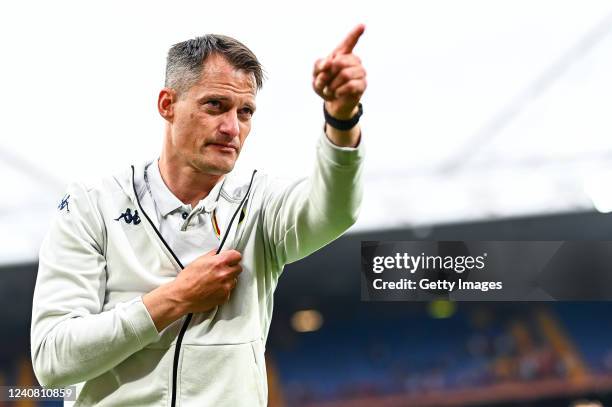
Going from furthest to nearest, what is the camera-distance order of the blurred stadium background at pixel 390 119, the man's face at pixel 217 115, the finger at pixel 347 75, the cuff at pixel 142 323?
the blurred stadium background at pixel 390 119
the man's face at pixel 217 115
the cuff at pixel 142 323
the finger at pixel 347 75

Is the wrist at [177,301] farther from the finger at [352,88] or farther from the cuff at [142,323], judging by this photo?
the finger at [352,88]

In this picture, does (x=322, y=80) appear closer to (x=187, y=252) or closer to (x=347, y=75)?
(x=347, y=75)

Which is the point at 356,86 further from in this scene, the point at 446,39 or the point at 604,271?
the point at 446,39

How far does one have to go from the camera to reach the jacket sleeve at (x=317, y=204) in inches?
37.5

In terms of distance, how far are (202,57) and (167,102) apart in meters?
0.11

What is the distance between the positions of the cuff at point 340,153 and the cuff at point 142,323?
0.33 meters

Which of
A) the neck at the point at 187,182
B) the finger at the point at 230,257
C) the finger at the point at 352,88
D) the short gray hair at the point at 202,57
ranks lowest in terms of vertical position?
the finger at the point at 230,257

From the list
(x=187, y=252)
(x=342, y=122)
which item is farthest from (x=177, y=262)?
(x=342, y=122)

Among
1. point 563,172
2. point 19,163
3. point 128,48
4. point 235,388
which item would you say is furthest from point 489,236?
point 235,388

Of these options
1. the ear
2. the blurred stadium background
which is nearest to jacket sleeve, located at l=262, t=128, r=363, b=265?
the ear

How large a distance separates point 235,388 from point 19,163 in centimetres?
323

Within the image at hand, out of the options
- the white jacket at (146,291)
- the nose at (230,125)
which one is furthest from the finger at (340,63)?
the nose at (230,125)

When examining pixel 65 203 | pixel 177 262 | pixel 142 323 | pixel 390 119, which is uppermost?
pixel 390 119

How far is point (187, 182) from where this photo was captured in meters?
1.23
